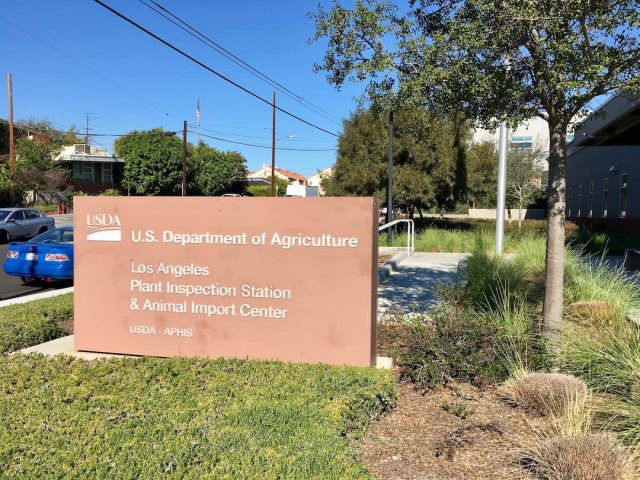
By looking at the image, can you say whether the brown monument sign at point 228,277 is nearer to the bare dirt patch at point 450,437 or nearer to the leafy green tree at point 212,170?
the bare dirt patch at point 450,437

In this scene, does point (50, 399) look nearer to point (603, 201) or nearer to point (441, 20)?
point (441, 20)

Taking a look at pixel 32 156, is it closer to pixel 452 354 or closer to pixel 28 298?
pixel 28 298

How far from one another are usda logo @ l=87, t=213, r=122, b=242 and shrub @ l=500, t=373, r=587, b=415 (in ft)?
13.7

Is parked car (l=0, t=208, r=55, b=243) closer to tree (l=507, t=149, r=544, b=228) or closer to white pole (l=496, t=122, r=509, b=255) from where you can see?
white pole (l=496, t=122, r=509, b=255)

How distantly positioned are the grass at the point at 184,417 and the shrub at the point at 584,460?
1.05m

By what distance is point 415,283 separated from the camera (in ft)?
36.6

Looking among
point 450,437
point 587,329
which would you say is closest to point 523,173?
point 587,329

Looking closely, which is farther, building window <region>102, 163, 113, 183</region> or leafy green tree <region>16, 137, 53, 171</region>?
building window <region>102, 163, 113, 183</region>

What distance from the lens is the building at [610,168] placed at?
15.2 meters

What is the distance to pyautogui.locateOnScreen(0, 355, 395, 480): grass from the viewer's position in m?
3.24

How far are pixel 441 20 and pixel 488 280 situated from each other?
12.6 feet

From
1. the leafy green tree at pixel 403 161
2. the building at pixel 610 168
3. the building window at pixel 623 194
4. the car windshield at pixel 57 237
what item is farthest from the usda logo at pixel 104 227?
the building window at pixel 623 194

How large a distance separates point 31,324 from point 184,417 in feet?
12.5

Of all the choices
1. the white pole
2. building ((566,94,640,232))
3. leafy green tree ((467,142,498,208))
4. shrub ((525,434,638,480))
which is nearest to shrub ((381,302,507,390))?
shrub ((525,434,638,480))
